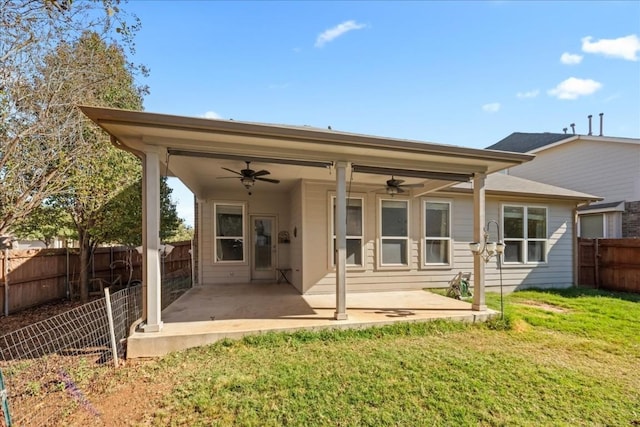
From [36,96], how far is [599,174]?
56.8 feet

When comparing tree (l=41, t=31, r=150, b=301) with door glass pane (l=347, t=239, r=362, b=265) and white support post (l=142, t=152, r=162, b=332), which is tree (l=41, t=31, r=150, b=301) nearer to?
white support post (l=142, t=152, r=162, b=332)

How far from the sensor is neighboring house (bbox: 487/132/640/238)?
10.6 meters

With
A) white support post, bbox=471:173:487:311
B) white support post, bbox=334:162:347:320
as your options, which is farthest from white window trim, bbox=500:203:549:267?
white support post, bbox=334:162:347:320

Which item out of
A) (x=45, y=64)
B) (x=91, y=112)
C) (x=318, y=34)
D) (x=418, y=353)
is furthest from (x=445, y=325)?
(x=45, y=64)

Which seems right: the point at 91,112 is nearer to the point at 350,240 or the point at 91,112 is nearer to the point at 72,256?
the point at 350,240

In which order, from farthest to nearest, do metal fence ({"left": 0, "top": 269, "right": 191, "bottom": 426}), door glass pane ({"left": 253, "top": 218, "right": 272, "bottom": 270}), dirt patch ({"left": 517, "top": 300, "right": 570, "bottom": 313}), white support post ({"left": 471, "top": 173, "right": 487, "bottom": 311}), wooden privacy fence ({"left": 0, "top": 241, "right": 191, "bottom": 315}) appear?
door glass pane ({"left": 253, "top": 218, "right": 272, "bottom": 270})
wooden privacy fence ({"left": 0, "top": 241, "right": 191, "bottom": 315})
dirt patch ({"left": 517, "top": 300, "right": 570, "bottom": 313})
white support post ({"left": 471, "top": 173, "right": 487, "bottom": 311})
metal fence ({"left": 0, "top": 269, "right": 191, "bottom": 426})

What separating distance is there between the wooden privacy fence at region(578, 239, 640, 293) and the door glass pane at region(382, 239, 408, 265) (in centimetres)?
595

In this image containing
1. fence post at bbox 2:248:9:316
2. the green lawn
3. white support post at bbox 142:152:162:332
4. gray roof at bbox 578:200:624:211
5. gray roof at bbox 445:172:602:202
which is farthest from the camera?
gray roof at bbox 578:200:624:211

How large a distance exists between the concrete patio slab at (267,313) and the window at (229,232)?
1.25 metres

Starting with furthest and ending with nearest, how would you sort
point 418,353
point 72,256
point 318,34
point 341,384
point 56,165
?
point 72,256 → point 318,34 → point 56,165 → point 418,353 → point 341,384

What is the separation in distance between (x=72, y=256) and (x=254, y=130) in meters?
7.84

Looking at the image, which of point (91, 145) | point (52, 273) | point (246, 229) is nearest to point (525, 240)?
point (246, 229)

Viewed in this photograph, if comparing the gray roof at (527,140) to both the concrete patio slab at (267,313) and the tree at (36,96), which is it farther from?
the tree at (36,96)

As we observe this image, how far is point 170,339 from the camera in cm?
375
